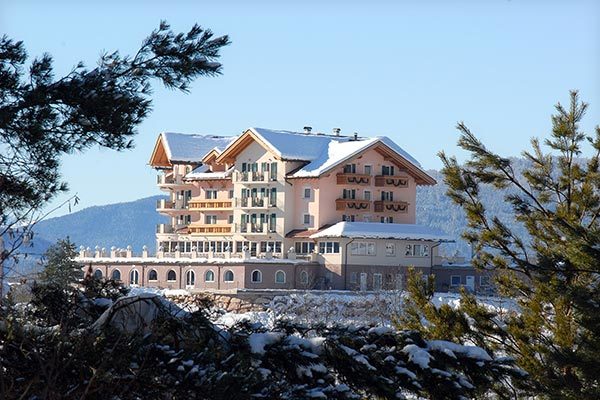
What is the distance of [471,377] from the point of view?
9.89m

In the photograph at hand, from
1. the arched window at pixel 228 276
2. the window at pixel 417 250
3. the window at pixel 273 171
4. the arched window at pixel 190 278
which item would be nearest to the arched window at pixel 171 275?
the arched window at pixel 190 278

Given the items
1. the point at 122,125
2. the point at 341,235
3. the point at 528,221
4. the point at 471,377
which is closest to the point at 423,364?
the point at 471,377

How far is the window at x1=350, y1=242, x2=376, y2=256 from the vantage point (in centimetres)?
6286

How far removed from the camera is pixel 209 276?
65250 mm

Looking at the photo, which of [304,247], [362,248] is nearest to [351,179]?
[362,248]

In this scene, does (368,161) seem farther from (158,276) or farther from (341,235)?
(158,276)

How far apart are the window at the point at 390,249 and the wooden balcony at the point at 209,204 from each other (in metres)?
9.11

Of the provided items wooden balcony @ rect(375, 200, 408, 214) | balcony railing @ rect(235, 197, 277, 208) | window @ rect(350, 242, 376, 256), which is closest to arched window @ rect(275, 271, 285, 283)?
window @ rect(350, 242, 376, 256)

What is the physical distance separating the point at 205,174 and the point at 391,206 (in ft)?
33.6

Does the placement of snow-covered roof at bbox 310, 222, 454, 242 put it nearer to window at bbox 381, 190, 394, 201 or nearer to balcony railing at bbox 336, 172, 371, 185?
window at bbox 381, 190, 394, 201

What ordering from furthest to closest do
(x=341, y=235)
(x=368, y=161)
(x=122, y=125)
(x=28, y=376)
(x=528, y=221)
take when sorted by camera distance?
(x=368, y=161), (x=341, y=235), (x=528, y=221), (x=122, y=125), (x=28, y=376)

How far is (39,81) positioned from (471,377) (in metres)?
4.07

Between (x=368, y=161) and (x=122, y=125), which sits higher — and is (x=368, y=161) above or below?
above

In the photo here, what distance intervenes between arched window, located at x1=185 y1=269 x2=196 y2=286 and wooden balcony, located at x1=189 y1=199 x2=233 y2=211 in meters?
4.13
